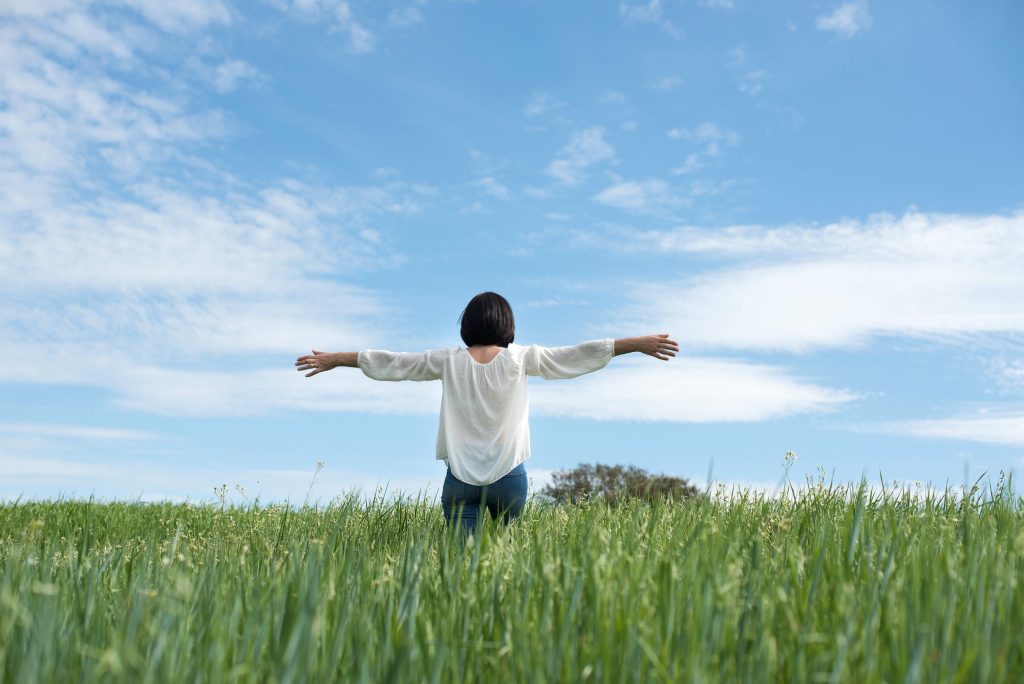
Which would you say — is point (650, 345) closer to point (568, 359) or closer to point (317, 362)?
point (568, 359)

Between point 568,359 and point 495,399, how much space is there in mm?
704

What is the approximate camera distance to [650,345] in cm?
696

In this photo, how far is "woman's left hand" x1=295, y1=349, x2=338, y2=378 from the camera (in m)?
7.61

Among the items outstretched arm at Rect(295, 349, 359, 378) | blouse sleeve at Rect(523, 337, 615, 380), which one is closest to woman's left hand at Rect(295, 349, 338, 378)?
outstretched arm at Rect(295, 349, 359, 378)

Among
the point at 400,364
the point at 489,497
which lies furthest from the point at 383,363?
the point at 489,497

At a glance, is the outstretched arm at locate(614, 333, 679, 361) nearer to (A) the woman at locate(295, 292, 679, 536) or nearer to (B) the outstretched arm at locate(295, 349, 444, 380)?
(A) the woman at locate(295, 292, 679, 536)

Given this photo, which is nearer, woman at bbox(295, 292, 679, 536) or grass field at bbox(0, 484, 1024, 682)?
grass field at bbox(0, 484, 1024, 682)

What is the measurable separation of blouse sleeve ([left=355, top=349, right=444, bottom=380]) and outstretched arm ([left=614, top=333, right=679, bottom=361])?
1.56m

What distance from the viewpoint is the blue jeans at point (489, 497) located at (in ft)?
23.4

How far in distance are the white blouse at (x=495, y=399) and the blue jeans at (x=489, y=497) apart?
68 mm

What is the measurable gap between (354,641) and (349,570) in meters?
1.58

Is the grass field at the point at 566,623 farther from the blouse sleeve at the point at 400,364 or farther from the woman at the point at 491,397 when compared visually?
the blouse sleeve at the point at 400,364

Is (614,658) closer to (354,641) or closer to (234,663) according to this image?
(354,641)

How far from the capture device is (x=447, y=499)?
23.9 ft
